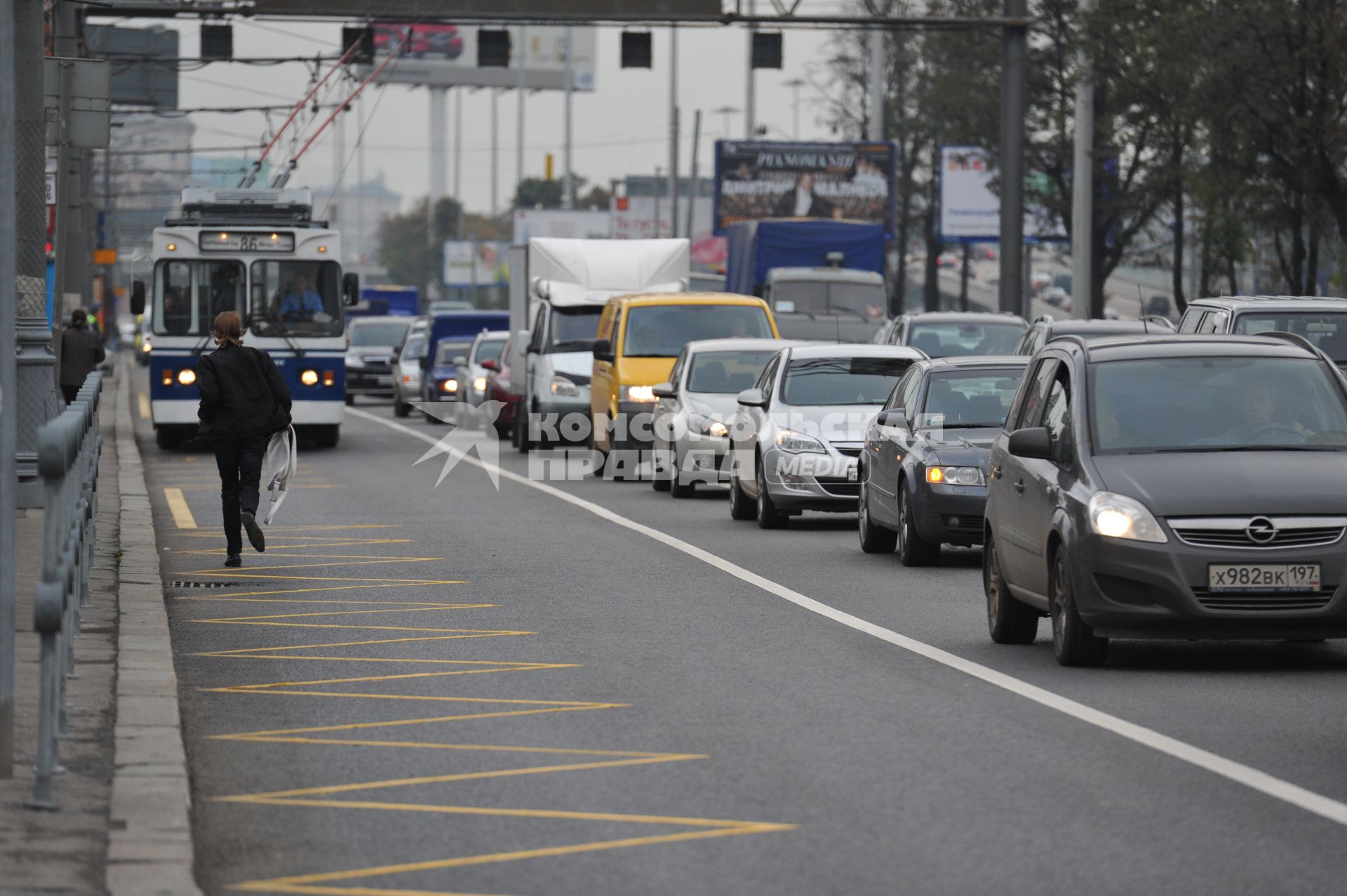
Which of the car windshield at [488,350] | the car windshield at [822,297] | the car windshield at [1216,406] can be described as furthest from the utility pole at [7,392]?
the car windshield at [822,297]

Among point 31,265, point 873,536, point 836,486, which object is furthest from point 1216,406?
point 31,265

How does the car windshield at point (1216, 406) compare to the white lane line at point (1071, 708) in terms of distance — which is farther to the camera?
the car windshield at point (1216, 406)

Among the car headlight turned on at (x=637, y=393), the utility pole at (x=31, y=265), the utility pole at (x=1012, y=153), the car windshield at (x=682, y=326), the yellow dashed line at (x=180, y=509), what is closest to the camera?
the utility pole at (x=31, y=265)

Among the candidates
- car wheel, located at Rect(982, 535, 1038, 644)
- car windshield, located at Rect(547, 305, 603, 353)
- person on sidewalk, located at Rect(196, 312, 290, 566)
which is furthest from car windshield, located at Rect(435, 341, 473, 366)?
car wheel, located at Rect(982, 535, 1038, 644)

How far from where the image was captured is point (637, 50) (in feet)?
119

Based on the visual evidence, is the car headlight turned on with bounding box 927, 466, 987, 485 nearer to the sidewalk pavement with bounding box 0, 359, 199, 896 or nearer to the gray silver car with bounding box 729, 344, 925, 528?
the gray silver car with bounding box 729, 344, 925, 528

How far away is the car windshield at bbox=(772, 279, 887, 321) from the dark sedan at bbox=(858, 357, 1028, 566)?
964 inches

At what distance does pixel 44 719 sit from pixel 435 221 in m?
156

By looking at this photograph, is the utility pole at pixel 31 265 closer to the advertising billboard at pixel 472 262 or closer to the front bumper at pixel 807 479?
the front bumper at pixel 807 479

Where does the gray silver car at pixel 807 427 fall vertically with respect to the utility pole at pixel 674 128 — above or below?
below

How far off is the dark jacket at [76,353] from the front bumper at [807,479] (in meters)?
12.8

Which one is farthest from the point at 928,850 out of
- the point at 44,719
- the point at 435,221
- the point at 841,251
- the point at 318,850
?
the point at 435,221

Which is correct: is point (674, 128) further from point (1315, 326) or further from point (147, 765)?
point (147, 765)

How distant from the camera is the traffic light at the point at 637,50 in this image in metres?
36.0
